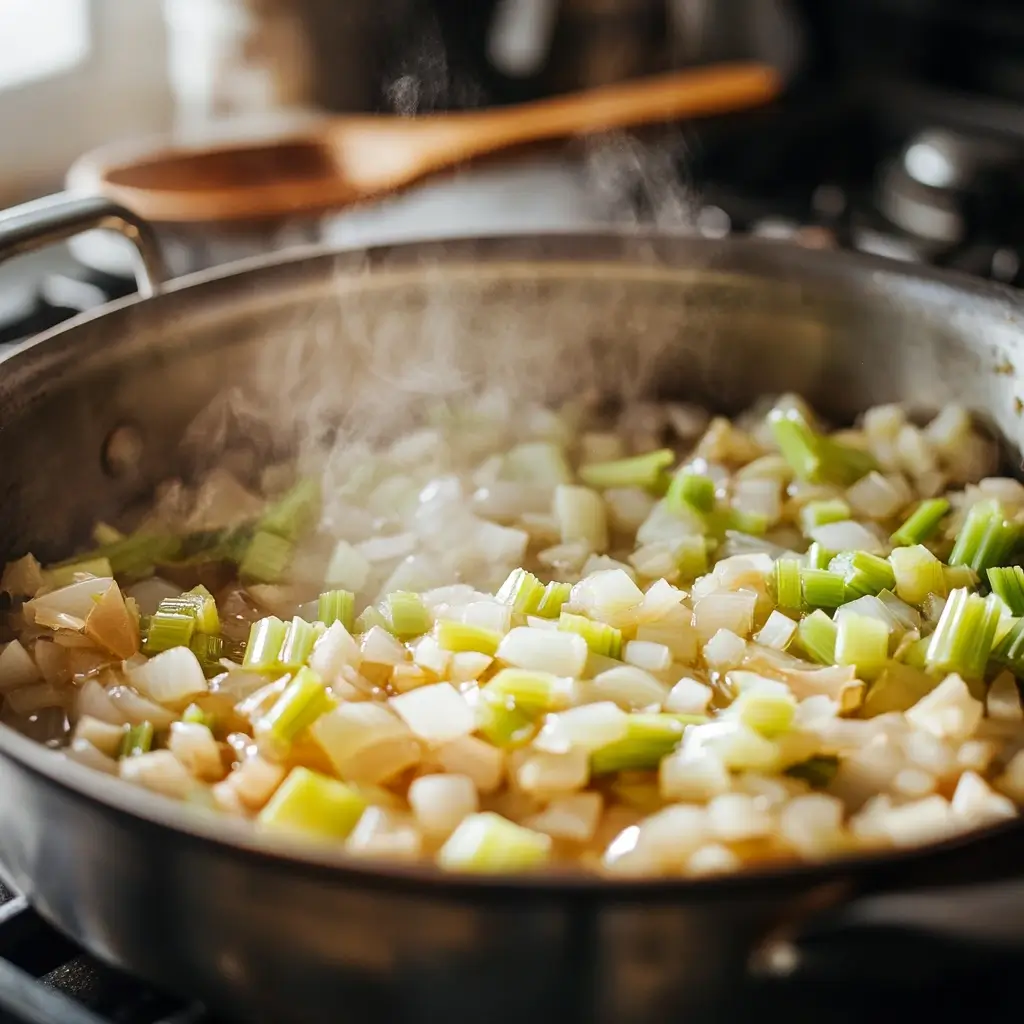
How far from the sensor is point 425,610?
3.73 ft

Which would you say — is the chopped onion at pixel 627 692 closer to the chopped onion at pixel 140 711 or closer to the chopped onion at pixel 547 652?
the chopped onion at pixel 547 652

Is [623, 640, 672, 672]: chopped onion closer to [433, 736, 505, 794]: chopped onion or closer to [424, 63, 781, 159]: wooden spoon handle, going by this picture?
[433, 736, 505, 794]: chopped onion

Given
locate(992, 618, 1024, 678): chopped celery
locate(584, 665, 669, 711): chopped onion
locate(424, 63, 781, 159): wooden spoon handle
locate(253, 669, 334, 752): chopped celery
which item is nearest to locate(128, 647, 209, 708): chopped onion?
locate(253, 669, 334, 752): chopped celery

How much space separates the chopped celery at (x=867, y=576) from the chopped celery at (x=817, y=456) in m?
0.20

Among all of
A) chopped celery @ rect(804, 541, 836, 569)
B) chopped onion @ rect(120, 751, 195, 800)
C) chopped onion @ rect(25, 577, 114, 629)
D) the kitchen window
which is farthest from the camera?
the kitchen window

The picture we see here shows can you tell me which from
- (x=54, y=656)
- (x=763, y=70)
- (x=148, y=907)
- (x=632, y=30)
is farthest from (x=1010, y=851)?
(x=632, y=30)

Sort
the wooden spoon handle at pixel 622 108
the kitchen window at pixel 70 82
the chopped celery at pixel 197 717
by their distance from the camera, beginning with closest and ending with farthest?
the chopped celery at pixel 197 717 < the wooden spoon handle at pixel 622 108 < the kitchen window at pixel 70 82

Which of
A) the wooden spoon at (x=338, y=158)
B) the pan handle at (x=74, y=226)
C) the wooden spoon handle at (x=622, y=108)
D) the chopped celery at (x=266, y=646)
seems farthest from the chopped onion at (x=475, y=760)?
the wooden spoon handle at (x=622, y=108)

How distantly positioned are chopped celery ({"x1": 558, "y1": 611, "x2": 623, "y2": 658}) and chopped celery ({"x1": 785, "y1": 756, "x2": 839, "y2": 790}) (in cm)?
21

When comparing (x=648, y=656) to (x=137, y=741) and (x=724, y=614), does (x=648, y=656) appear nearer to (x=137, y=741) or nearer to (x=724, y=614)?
(x=724, y=614)

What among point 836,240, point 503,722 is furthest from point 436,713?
point 836,240

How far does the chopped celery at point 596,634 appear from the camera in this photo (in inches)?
41.3

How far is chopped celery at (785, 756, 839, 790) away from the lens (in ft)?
2.94

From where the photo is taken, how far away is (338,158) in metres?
1.94
